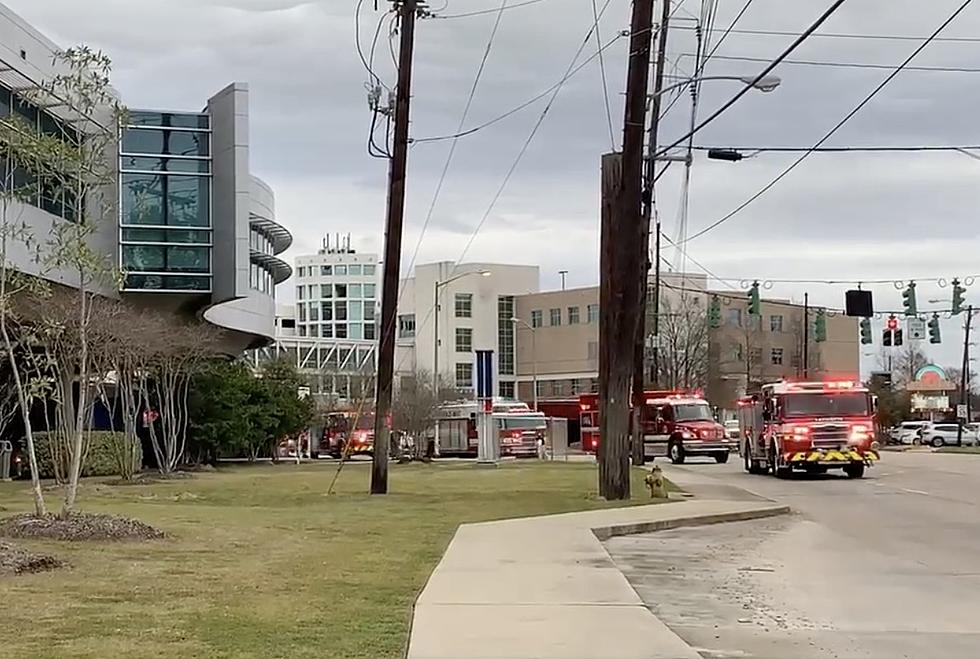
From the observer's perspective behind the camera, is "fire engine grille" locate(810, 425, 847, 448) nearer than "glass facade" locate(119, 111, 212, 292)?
Yes

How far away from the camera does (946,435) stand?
263 ft

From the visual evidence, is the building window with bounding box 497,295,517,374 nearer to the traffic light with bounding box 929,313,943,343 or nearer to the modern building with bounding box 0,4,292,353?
the traffic light with bounding box 929,313,943,343

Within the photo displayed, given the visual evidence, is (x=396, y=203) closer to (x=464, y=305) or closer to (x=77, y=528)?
(x=77, y=528)

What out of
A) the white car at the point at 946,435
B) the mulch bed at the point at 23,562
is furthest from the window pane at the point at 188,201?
the white car at the point at 946,435

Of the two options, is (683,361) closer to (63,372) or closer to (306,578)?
(63,372)

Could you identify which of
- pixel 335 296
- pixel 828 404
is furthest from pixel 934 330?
pixel 335 296

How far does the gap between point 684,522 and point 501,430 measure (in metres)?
37.4

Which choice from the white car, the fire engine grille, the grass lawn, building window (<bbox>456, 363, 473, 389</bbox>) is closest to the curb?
the grass lawn

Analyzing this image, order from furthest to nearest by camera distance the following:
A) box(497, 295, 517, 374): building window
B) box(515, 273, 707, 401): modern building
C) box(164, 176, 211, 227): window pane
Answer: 1. box(497, 295, 517, 374): building window
2. box(515, 273, 707, 401): modern building
3. box(164, 176, 211, 227): window pane

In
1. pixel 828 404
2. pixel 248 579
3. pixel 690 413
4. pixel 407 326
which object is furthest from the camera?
pixel 407 326

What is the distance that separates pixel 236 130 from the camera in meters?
39.9

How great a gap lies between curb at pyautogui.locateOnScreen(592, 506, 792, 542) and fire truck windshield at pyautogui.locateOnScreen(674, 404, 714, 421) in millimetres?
27595

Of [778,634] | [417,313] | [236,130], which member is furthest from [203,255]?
[417,313]

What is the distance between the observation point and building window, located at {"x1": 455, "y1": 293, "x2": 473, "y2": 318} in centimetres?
11644
